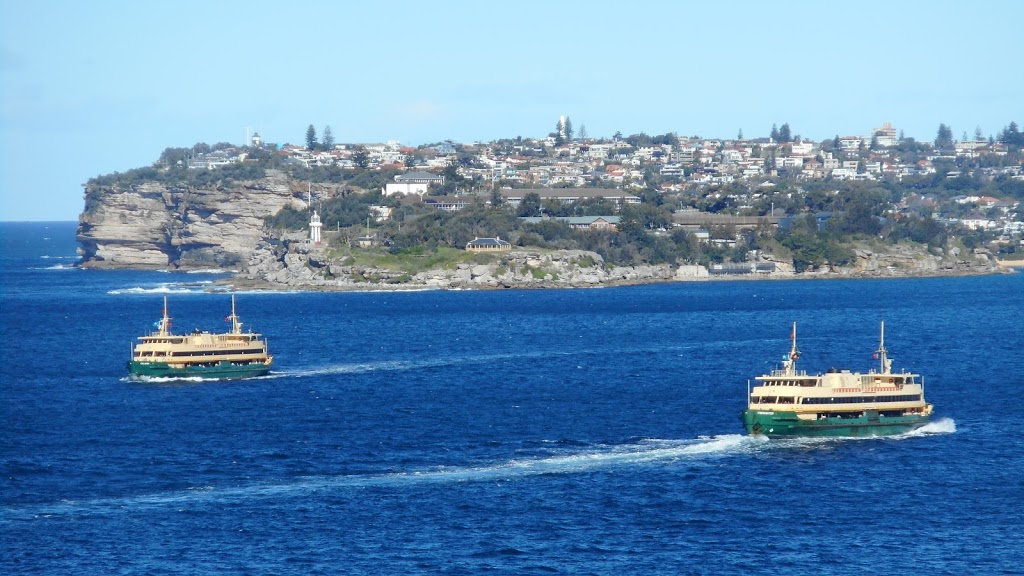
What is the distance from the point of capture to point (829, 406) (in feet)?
177

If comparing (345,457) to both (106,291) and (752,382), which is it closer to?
(752,382)

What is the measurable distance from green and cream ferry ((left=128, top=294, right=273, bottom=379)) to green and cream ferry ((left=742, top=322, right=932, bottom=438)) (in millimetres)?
31992

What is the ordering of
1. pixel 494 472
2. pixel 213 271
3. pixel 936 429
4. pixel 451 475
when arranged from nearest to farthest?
pixel 451 475 → pixel 494 472 → pixel 936 429 → pixel 213 271

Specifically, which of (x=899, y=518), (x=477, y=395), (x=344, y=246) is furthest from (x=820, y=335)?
(x=344, y=246)

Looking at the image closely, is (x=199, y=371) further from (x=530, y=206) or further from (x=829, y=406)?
(x=530, y=206)

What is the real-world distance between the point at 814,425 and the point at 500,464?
1170 cm

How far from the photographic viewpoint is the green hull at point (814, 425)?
175 feet

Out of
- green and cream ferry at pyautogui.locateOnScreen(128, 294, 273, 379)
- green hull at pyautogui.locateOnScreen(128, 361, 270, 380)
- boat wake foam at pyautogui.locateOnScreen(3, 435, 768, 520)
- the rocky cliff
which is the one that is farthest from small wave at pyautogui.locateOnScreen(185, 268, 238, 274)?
boat wake foam at pyautogui.locateOnScreen(3, 435, 768, 520)

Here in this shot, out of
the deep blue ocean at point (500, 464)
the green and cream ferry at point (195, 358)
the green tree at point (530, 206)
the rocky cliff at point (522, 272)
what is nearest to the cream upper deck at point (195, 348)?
the green and cream ferry at point (195, 358)

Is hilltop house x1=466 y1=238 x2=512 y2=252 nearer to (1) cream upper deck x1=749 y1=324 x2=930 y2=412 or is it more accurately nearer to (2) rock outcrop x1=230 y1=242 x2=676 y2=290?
(2) rock outcrop x1=230 y1=242 x2=676 y2=290

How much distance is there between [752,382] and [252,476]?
3056 cm

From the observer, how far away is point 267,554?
128ft

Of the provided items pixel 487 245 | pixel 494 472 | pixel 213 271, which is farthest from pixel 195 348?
pixel 213 271

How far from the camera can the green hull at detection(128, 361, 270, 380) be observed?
76250mm
